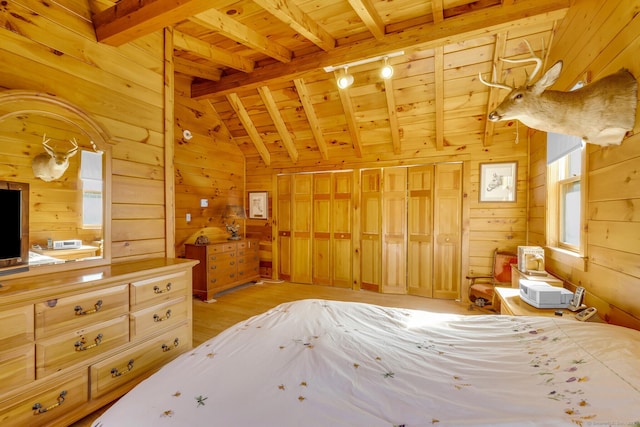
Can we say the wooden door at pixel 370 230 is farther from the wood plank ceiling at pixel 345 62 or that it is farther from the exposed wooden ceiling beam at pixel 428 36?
the exposed wooden ceiling beam at pixel 428 36

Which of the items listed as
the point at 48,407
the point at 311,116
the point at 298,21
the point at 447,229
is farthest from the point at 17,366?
the point at 447,229

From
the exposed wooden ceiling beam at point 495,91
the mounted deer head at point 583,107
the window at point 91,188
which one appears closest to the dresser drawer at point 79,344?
the window at point 91,188

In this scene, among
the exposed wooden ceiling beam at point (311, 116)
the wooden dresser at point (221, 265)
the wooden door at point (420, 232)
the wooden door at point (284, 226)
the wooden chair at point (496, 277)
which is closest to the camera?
the wooden chair at point (496, 277)

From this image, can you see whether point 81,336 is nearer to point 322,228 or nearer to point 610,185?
point 610,185

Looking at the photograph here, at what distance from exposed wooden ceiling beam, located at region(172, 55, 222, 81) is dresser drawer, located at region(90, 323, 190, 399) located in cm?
327

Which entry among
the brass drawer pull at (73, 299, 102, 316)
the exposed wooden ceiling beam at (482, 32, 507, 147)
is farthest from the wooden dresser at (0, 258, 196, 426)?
the exposed wooden ceiling beam at (482, 32, 507, 147)

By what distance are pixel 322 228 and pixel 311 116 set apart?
190cm

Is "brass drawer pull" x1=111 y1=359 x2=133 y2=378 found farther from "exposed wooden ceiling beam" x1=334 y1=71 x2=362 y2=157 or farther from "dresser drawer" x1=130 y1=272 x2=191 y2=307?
"exposed wooden ceiling beam" x1=334 y1=71 x2=362 y2=157

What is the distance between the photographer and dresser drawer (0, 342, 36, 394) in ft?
4.41

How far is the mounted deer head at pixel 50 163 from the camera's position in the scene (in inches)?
71.0

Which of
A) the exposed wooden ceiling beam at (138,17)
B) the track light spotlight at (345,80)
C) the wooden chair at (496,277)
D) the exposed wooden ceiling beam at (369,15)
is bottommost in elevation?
the wooden chair at (496,277)

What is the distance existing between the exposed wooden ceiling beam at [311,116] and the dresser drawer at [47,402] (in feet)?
12.1

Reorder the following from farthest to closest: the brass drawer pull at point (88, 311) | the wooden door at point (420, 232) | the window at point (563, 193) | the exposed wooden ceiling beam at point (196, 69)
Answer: the wooden door at point (420, 232), the exposed wooden ceiling beam at point (196, 69), the window at point (563, 193), the brass drawer pull at point (88, 311)

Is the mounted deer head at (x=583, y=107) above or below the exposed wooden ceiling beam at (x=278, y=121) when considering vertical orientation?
below
